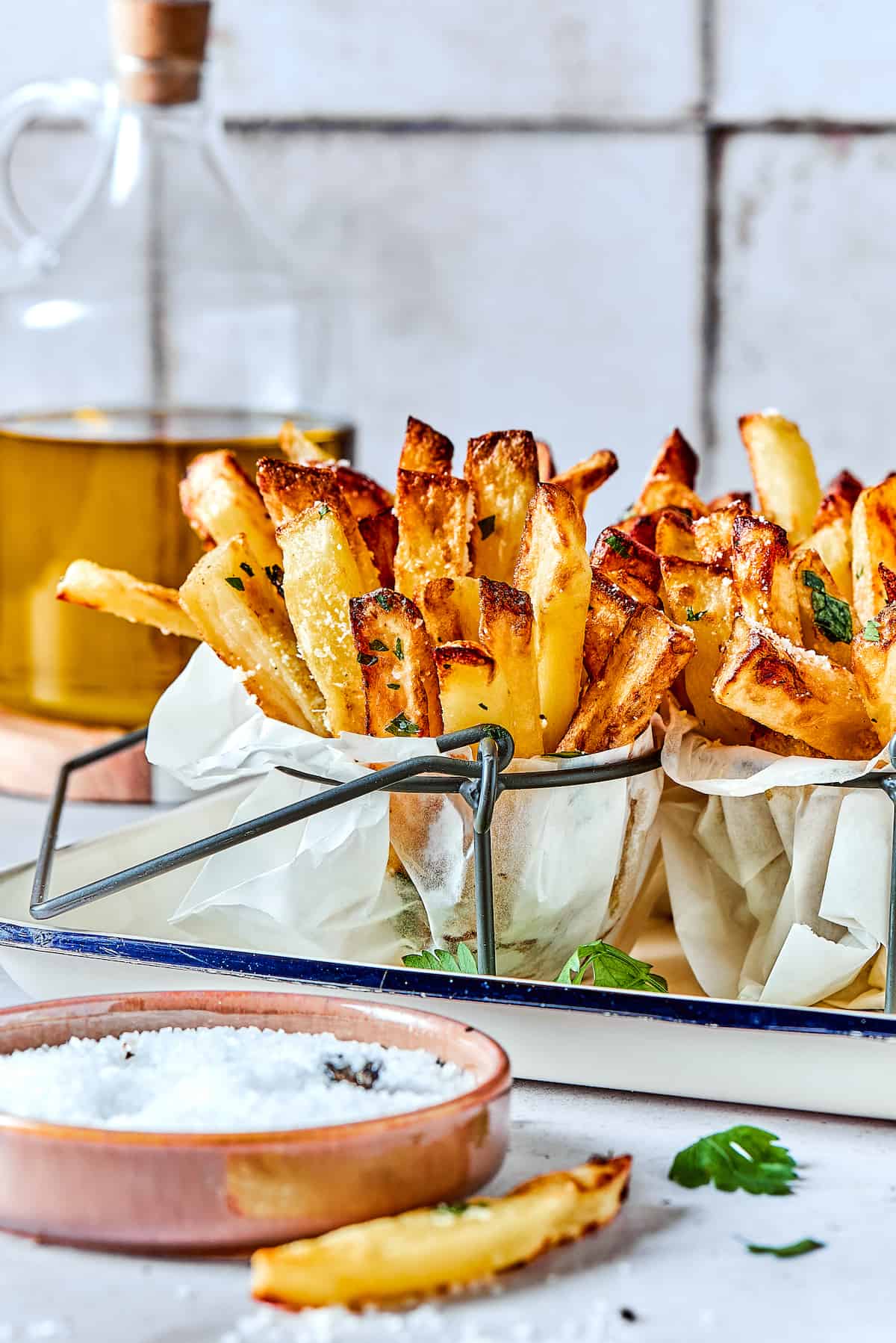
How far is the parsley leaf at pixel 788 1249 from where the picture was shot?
1.98 ft

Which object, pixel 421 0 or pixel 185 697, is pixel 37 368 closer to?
pixel 185 697

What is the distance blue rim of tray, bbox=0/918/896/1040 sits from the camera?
2.31ft

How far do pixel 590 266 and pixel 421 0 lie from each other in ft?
1.26

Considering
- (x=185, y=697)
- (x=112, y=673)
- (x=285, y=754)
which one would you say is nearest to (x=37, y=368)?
(x=112, y=673)

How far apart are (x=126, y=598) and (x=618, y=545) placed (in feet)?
0.89

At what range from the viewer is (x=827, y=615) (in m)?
0.85

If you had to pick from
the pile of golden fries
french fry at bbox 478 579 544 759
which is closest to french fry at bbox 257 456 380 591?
the pile of golden fries

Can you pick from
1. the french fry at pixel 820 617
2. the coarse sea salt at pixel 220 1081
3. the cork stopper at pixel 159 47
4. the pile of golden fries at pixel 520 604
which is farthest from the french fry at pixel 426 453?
the cork stopper at pixel 159 47

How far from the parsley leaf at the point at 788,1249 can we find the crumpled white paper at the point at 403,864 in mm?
232

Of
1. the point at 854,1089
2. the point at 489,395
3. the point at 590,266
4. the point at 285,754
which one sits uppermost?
the point at 590,266

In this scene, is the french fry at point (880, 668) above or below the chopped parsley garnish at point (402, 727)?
above

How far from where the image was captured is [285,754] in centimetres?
81

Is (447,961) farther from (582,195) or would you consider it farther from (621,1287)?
(582,195)

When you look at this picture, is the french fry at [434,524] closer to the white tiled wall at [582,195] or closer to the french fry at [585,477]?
the french fry at [585,477]
